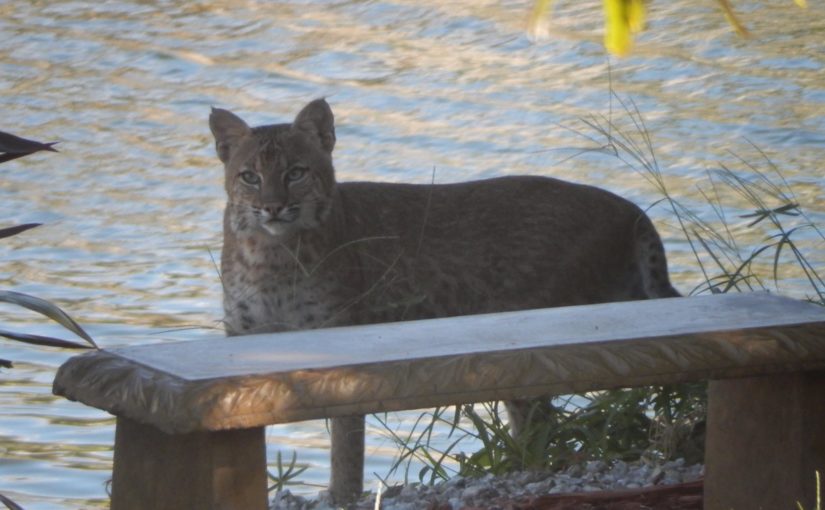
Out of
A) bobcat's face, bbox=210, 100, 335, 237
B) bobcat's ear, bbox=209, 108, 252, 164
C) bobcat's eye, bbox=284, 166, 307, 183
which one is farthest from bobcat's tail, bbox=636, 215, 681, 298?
bobcat's ear, bbox=209, 108, 252, 164

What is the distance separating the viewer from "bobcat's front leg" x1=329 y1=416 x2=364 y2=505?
5953mm

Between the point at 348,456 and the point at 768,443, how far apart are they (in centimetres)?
207

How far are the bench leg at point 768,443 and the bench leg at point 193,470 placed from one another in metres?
1.30

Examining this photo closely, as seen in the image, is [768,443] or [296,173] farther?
[296,173]

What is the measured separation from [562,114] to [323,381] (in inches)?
321

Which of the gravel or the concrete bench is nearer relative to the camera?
the concrete bench

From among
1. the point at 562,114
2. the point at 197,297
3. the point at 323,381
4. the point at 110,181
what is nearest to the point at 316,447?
the point at 197,297

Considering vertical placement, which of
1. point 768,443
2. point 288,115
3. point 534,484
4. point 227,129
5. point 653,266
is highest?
point 227,129

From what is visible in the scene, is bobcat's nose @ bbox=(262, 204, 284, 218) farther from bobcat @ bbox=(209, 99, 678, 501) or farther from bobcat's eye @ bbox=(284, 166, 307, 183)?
bobcat's eye @ bbox=(284, 166, 307, 183)

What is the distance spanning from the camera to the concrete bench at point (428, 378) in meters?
3.53

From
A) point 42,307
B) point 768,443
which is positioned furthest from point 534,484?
point 42,307

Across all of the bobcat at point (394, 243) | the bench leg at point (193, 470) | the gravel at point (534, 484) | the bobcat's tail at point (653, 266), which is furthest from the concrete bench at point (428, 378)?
the bobcat's tail at point (653, 266)

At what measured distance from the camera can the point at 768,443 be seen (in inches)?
168

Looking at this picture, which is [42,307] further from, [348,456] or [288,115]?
[288,115]
